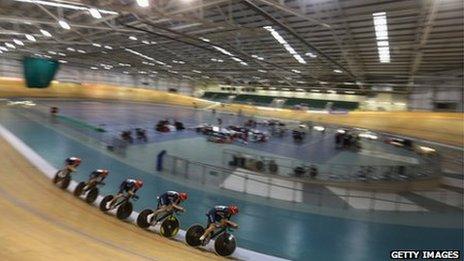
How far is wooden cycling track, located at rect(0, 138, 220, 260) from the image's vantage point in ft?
15.8

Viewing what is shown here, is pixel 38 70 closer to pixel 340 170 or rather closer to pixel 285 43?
pixel 285 43

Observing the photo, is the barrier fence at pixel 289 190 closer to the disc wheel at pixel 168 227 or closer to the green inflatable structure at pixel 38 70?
the disc wheel at pixel 168 227

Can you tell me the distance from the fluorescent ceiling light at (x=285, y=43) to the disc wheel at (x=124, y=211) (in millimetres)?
15096

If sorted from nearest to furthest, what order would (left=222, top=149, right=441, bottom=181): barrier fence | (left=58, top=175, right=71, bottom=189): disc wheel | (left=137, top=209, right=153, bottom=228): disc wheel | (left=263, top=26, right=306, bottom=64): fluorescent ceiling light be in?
(left=137, top=209, right=153, bottom=228): disc wheel → (left=58, top=175, right=71, bottom=189): disc wheel → (left=222, top=149, right=441, bottom=181): barrier fence → (left=263, top=26, right=306, bottom=64): fluorescent ceiling light

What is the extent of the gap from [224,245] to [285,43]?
2015cm

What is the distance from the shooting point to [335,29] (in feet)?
60.2

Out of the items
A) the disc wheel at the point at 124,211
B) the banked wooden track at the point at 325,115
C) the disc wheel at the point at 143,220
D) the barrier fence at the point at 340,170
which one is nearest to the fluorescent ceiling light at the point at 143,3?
the barrier fence at the point at 340,170

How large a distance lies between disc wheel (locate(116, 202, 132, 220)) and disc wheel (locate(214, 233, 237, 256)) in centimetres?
210

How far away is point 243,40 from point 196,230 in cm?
2079

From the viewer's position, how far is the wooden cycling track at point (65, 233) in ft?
15.8

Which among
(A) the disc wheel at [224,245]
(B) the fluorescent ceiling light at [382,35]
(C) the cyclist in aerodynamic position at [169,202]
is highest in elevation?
(B) the fluorescent ceiling light at [382,35]

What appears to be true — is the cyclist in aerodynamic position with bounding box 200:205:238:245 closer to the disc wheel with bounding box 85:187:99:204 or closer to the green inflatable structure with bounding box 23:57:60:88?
the disc wheel with bounding box 85:187:99:204

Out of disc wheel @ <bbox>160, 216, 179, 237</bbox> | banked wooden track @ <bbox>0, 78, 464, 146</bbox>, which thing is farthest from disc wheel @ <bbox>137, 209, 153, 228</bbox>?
banked wooden track @ <bbox>0, 78, 464, 146</bbox>

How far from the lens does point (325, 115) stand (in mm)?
34500
